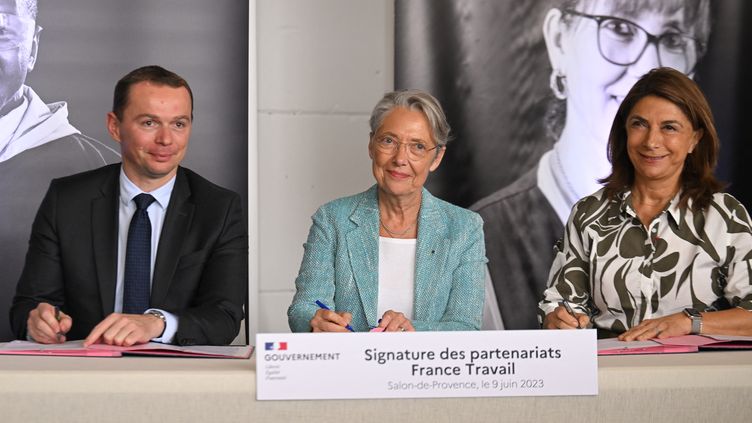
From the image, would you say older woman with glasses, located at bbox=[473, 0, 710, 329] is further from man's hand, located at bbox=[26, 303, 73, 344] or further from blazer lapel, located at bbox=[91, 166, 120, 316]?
man's hand, located at bbox=[26, 303, 73, 344]

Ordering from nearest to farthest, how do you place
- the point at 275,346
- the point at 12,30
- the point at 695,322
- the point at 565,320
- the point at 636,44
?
the point at 275,346, the point at 695,322, the point at 565,320, the point at 12,30, the point at 636,44

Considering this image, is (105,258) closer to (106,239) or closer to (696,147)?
(106,239)

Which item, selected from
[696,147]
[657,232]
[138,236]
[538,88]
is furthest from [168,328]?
[538,88]

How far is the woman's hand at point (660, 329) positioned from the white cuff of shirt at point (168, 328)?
0.91 metres

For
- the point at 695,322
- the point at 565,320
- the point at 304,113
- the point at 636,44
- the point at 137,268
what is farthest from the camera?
the point at 636,44

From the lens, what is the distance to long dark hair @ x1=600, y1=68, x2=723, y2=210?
227 cm

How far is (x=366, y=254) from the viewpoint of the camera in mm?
2348

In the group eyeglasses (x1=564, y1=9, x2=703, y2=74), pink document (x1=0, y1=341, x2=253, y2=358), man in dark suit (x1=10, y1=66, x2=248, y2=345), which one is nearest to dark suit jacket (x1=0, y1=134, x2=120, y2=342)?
man in dark suit (x1=10, y1=66, x2=248, y2=345)

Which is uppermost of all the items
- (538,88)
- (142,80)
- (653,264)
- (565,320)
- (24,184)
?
(538,88)

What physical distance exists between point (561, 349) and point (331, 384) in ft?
1.16

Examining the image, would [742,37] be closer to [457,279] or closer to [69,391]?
[457,279]

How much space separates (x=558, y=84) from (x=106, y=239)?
187cm

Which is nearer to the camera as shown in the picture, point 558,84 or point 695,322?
point 695,322

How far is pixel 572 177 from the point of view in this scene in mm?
3396
